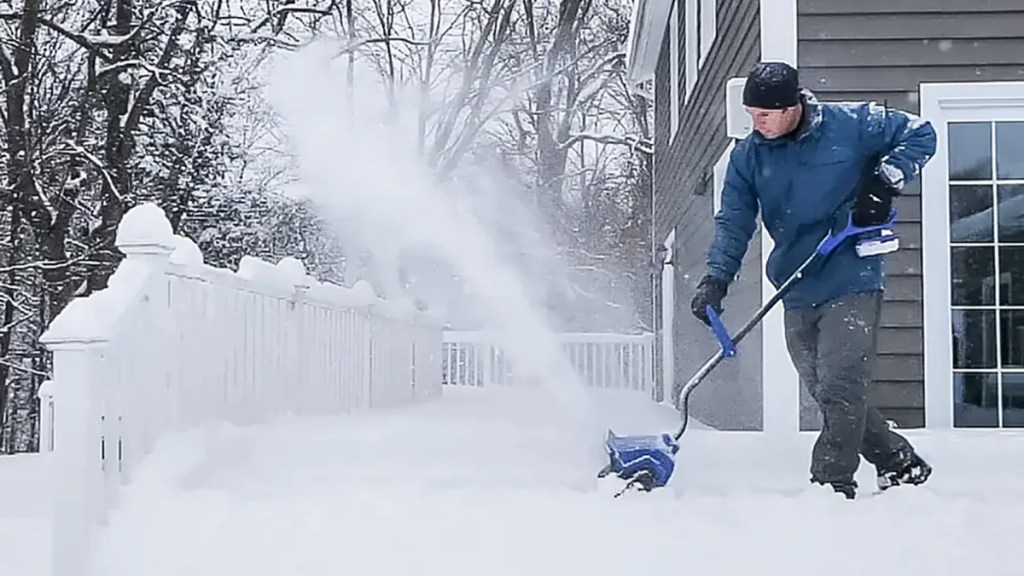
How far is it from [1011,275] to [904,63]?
1187 mm

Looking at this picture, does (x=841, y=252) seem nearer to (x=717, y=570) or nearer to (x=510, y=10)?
→ (x=717, y=570)

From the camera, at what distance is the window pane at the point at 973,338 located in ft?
20.4

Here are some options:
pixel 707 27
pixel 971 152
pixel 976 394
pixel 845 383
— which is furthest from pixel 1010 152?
Result: pixel 707 27

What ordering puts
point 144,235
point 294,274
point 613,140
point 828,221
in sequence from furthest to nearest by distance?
point 613,140, point 294,274, point 144,235, point 828,221

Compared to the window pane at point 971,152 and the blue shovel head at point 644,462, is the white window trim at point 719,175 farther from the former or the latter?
the blue shovel head at point 644,462

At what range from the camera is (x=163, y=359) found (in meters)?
4.31

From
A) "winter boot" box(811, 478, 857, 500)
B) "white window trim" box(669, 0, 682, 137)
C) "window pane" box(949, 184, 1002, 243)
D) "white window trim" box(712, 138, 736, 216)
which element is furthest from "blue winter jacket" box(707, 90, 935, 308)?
"white window trim" box(669, 0, 682, 137)

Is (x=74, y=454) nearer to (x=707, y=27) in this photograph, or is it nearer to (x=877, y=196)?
(x=877, y=196)

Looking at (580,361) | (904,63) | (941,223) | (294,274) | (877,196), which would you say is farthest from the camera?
(580,361)

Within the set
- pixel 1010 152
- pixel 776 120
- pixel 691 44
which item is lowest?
pixel 776 120

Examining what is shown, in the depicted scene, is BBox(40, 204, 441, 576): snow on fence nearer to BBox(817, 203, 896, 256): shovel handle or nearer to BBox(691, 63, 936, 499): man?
BBox(691, 63, 936, 499): man

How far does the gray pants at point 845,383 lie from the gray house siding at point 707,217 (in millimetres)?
2758

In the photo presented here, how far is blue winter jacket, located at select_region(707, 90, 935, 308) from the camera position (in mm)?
3959

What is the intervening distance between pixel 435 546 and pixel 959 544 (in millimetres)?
1422
